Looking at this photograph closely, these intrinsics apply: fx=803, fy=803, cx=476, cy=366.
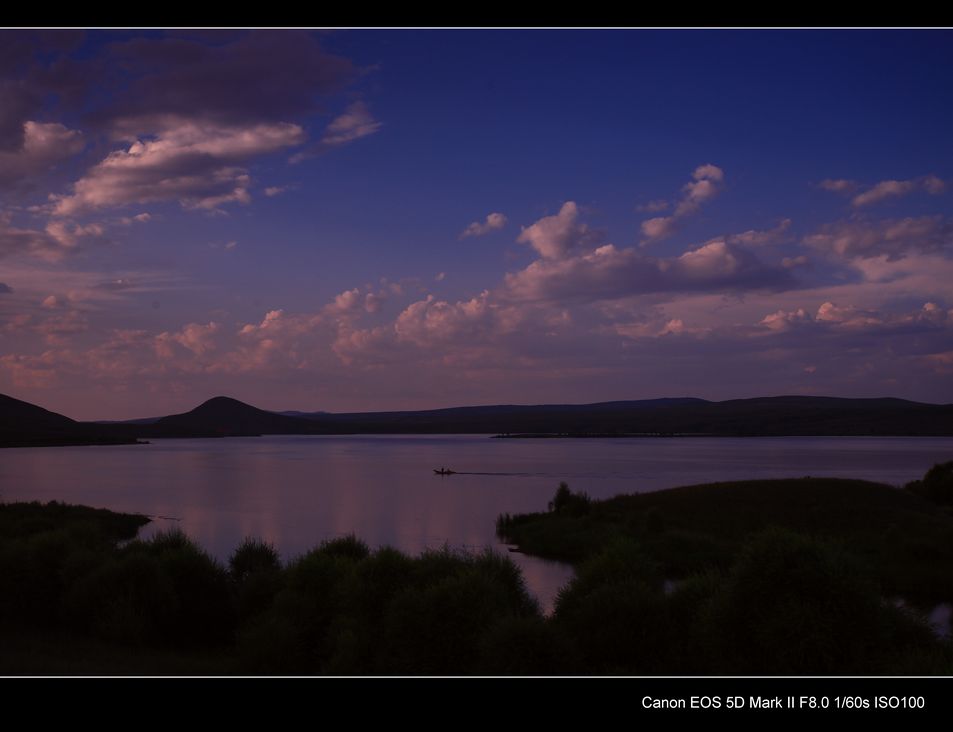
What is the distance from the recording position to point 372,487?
88062 millimetres

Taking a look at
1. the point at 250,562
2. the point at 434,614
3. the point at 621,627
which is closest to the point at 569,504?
the point at 250,562

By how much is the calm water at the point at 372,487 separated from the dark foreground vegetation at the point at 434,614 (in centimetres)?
1133

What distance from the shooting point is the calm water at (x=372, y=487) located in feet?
171

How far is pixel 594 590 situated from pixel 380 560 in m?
5.37

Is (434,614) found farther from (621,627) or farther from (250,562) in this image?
(250,562)

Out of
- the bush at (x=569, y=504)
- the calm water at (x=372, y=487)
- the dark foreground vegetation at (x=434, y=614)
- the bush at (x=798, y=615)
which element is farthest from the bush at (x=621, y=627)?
the bush at (x=569, y=504)

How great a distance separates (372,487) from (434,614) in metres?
71.7

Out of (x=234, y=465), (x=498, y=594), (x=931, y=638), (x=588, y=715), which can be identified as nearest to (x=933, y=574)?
(x=931, y=638)

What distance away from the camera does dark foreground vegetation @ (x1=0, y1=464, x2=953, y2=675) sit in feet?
52.8

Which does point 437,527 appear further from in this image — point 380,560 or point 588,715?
point 588,715

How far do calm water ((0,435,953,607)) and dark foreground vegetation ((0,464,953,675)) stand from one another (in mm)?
11329

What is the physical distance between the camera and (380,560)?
66.2 ft

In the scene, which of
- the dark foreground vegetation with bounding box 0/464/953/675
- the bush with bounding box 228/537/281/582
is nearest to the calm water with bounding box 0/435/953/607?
the bush with bounding box 228/537/281/582
